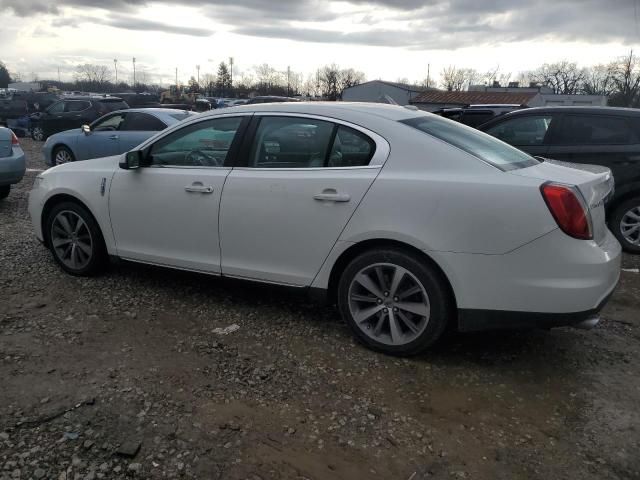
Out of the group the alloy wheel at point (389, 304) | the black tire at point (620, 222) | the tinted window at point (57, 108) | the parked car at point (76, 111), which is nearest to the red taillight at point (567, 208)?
the alloy wheel at point (389, 304)

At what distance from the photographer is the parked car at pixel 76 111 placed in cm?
1700

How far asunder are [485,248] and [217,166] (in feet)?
6.80

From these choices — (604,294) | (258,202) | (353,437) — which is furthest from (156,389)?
(604,294)

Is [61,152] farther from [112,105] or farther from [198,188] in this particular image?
[198,188]

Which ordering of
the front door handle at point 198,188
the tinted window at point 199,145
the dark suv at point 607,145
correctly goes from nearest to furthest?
the front door handle at point 198,188 → the tinted window at point 199,145 → the dark suv at point 607,145

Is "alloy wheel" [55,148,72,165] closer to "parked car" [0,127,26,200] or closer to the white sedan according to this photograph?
"parked car" [0,127,26,200]

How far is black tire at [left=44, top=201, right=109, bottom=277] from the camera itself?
191 inches

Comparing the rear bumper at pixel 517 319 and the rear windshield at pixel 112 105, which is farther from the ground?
the rear windshield at pixel 112 105

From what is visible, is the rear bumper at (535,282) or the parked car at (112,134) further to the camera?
the parked car at (112,134)

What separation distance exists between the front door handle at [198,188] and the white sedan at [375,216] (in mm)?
17

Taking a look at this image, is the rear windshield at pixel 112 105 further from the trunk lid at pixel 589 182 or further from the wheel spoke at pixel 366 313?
the trunk lid at pixel 589 182

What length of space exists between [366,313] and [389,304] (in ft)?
0.62

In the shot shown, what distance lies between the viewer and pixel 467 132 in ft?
13.3

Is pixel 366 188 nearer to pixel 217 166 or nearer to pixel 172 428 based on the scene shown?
pixel 217 166
